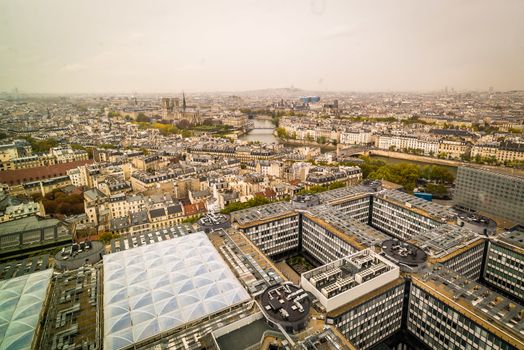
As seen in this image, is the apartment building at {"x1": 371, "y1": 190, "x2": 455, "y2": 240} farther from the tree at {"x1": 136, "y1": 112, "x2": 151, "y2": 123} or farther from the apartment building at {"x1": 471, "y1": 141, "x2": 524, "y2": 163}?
the tree at {"x1": 136, "y1": 112, "x2": 151, "y2": 123}

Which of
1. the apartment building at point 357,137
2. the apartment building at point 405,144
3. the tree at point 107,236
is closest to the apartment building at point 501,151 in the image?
the apartment building at point 405,144

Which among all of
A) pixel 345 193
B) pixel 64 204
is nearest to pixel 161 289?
pixel 345 193

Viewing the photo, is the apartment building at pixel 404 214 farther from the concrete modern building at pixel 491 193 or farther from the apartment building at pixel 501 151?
the apartment building at pixel 501 151

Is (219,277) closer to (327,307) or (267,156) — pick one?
(327,307)

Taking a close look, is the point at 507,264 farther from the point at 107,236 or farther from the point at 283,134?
the point at 283,134

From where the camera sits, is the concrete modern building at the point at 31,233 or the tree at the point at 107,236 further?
the tree at the point at 107,236

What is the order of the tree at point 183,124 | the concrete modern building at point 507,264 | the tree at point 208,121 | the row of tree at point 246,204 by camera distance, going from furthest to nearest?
the tree at point 208,121 → the tree at point 183,124 → the row of tree at point 246,204 → the concrete modern building at point 507,264

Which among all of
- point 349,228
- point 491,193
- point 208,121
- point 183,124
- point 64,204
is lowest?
point 64,204
